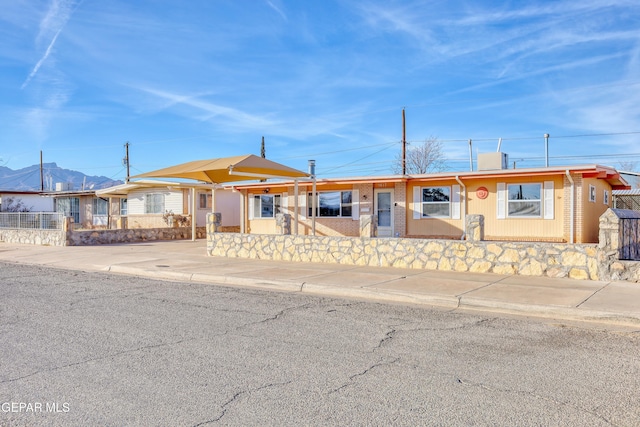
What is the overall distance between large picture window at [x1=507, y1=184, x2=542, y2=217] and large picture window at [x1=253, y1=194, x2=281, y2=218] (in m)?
11.4

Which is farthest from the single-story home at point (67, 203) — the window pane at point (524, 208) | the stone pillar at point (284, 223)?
the window pane at point (524, 208)

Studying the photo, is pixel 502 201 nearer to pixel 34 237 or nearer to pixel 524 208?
pixel 524 208

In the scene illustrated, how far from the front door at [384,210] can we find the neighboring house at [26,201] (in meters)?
35.1

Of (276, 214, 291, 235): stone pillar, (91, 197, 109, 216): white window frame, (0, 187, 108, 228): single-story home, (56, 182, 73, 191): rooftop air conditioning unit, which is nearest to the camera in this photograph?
(276, 214, 291, 235): stone pillar

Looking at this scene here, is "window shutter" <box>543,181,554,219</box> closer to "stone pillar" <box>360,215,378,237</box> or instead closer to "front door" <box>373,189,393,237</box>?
"front door" <box>373,189,393,237</box>

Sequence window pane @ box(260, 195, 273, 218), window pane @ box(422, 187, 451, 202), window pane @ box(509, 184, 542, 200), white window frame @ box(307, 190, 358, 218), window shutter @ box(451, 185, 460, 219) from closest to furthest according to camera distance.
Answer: window pane @ box(509, 184, 542, 200) < window shutter @ box(451, 185, 460, 219) < window pane @ box(422, 187, 451, 202) < white window frame @ box(307, 190, 358, 218) < window pane @ box(260, 195, 273, 218)

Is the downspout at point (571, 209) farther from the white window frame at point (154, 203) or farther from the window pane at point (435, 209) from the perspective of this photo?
the white window frame at point (154, 203)

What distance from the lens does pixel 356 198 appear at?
22.2 meters

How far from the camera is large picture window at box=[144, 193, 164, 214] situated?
30.9m

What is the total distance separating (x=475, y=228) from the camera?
1220 centimetres

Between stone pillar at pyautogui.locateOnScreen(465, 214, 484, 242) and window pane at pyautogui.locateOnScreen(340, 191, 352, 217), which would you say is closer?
stone pillar at pyautogui.locateOnScreen(465, 214, 484, 242)

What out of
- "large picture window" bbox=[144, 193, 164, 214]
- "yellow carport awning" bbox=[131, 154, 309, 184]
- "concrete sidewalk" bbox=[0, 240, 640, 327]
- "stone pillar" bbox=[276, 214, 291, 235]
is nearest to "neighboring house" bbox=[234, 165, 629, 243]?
"stone pillar" bbox=[276, 214, 291, 235]

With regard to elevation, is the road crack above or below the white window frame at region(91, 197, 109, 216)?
below

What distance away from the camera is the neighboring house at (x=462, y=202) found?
17172mm
